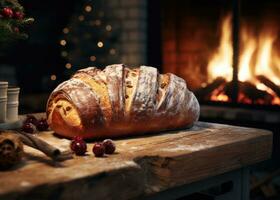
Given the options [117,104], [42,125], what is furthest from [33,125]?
[117,104]

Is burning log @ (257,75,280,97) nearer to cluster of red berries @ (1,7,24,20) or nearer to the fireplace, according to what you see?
the fireplace

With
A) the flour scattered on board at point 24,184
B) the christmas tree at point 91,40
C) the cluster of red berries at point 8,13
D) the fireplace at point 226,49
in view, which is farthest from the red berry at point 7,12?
the christmas tree at point 91,40

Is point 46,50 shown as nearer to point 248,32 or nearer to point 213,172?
point 248,32

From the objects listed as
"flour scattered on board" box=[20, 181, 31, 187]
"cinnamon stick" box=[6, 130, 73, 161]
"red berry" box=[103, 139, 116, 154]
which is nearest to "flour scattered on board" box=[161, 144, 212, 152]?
"red berry" box=[103, 139, 116, 154]

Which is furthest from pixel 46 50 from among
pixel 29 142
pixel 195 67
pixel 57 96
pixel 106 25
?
pixel 29 142

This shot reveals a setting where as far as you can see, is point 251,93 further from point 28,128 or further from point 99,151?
point 99,151
